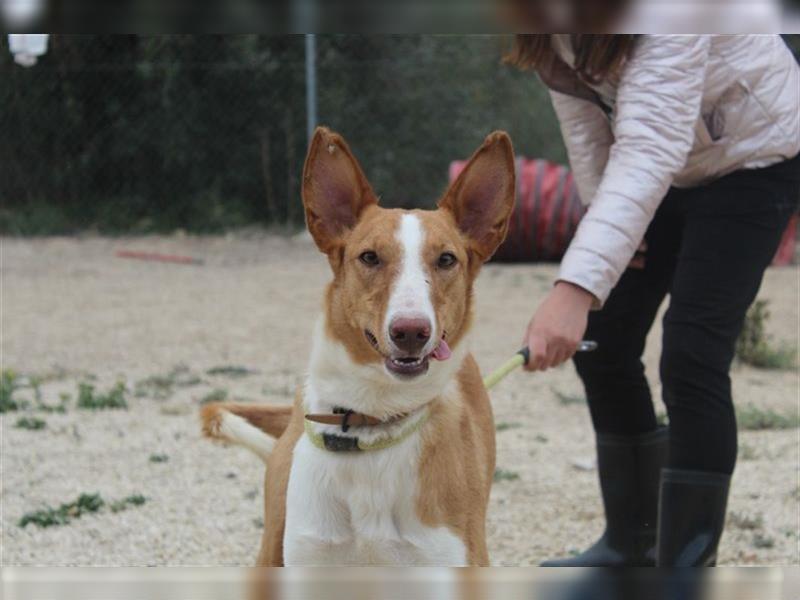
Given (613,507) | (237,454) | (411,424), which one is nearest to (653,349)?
(237,454)

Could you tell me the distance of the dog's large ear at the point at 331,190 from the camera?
236cm

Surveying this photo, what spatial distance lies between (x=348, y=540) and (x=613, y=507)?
133cm

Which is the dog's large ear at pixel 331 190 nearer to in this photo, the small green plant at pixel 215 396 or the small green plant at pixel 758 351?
the small green plant at pixel 215 396

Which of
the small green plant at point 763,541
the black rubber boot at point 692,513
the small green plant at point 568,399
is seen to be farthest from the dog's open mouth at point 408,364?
the small green plant at point 568,399

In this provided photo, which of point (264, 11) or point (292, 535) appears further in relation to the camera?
point (292, 535)

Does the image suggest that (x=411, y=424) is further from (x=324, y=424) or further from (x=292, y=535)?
(x=292, y=535)

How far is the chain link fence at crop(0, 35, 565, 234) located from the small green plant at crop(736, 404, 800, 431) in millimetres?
7106

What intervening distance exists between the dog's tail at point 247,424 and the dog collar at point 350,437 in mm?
438

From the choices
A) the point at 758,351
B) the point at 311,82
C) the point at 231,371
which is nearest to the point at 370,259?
the point at 231,371

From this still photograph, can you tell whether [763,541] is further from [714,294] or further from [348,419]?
[348,419]

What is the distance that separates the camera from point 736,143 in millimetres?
2680

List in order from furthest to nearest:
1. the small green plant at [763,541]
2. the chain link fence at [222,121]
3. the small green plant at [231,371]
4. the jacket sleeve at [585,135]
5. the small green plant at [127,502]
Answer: the chain link fence at [222,121], the small green plant at [231,371], the small green plant at [127,502], the small green plant at [763,541], the jacket sleeve at [585,135]

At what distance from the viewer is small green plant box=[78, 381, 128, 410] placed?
5.44 meters

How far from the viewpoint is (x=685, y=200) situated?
2814mm
